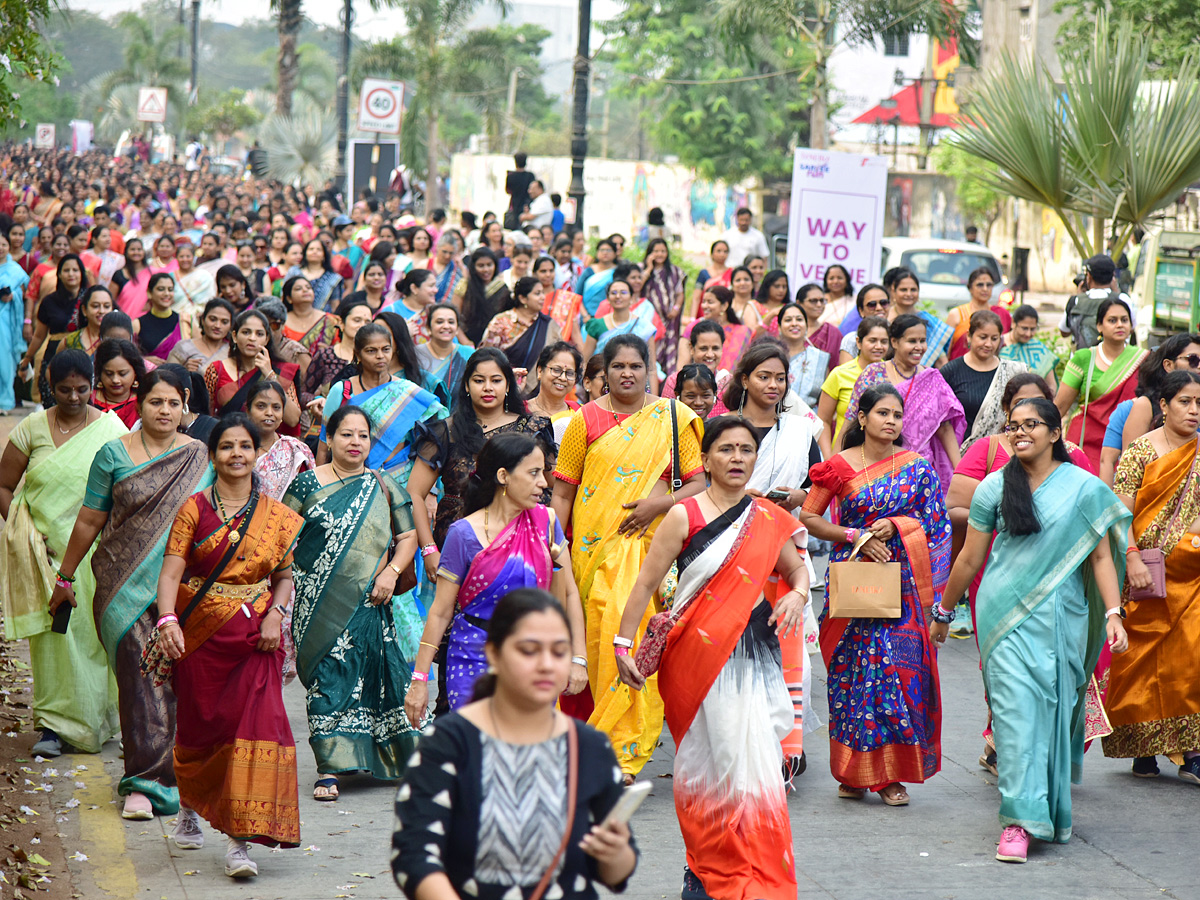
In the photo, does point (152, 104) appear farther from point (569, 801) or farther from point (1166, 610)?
point (569, 801)

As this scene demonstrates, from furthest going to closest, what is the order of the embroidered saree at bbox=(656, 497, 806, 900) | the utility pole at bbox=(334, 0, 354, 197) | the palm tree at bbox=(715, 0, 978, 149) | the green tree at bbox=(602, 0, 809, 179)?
the green tree at bbox=(602, 0, 809, 179) → the utility pole at bbox=(334, 0, 354, 197) → the palm tree at bbox=(715, 0, 978, 149) → the embroidered saree at bbox=(656, 497, 806, 900)

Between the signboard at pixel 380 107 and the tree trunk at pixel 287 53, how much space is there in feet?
42.6

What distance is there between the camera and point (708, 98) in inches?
1620

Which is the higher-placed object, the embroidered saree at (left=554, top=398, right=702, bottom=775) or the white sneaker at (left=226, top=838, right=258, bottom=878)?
the embroidered saree at (left=554, top=398, right=702, bottom=775)

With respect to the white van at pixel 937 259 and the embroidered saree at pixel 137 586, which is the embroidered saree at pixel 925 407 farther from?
the white van at pixel 937 259

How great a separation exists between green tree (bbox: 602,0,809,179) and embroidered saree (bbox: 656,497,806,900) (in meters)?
35.3

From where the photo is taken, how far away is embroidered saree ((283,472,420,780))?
637 cm

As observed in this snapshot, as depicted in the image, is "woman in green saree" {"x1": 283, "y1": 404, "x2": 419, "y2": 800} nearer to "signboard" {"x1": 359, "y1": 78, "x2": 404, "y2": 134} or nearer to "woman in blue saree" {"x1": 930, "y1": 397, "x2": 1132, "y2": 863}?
"woman in blue saree" {"x1": 930, "y1": 397, "x2": 1132, "y2": 863}

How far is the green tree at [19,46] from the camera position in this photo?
659cm

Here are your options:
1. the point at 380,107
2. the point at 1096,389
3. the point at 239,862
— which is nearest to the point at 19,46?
the point at 239,862

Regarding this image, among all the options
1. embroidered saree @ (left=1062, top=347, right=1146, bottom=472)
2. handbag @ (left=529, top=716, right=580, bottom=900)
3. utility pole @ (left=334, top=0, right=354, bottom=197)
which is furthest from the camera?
utility pole @ (left=334, top=0, right=354, bottom=197)

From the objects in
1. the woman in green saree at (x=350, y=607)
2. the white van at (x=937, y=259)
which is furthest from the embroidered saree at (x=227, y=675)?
the white van at (x=937, y=259)

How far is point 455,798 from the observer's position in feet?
10.5

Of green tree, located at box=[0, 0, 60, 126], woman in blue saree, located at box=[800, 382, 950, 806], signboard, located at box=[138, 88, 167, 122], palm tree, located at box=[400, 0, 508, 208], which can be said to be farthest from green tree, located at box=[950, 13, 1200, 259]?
signboard, located at box=[138, 88, 167, 122]
